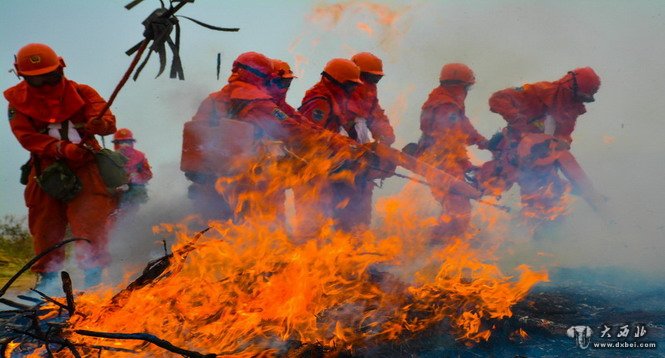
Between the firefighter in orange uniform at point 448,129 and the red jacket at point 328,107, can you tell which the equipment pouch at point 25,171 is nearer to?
the red jacket at point 328,107

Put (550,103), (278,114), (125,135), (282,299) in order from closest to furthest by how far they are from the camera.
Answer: (282,299), (278,114), (550,103), (125,135)

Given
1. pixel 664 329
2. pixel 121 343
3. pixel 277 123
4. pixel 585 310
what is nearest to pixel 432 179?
pixel 277 123

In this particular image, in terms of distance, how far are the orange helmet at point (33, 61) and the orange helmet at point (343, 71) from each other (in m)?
3.00

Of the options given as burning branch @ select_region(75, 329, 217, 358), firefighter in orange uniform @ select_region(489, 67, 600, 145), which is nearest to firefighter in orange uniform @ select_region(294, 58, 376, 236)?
firefighter in orange uniform @ select_region(489, 67, 600, 145)

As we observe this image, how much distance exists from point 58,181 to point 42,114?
23.7 inches

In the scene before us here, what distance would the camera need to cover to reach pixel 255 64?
7367 millimetres

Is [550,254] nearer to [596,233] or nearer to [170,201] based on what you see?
[596,233]

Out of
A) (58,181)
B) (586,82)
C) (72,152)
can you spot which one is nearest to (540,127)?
(586,82)

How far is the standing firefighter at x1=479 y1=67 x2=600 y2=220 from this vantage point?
9.74m

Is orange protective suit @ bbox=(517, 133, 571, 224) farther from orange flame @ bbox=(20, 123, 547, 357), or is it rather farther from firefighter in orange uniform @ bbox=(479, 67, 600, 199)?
orange flame @ bbox=(20, 123, 547, 357)

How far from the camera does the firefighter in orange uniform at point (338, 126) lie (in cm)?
805

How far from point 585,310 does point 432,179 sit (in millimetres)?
2685

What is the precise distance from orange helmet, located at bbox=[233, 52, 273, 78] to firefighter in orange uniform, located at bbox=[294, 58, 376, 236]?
856mm

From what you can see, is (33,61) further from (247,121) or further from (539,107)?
(539,107)
